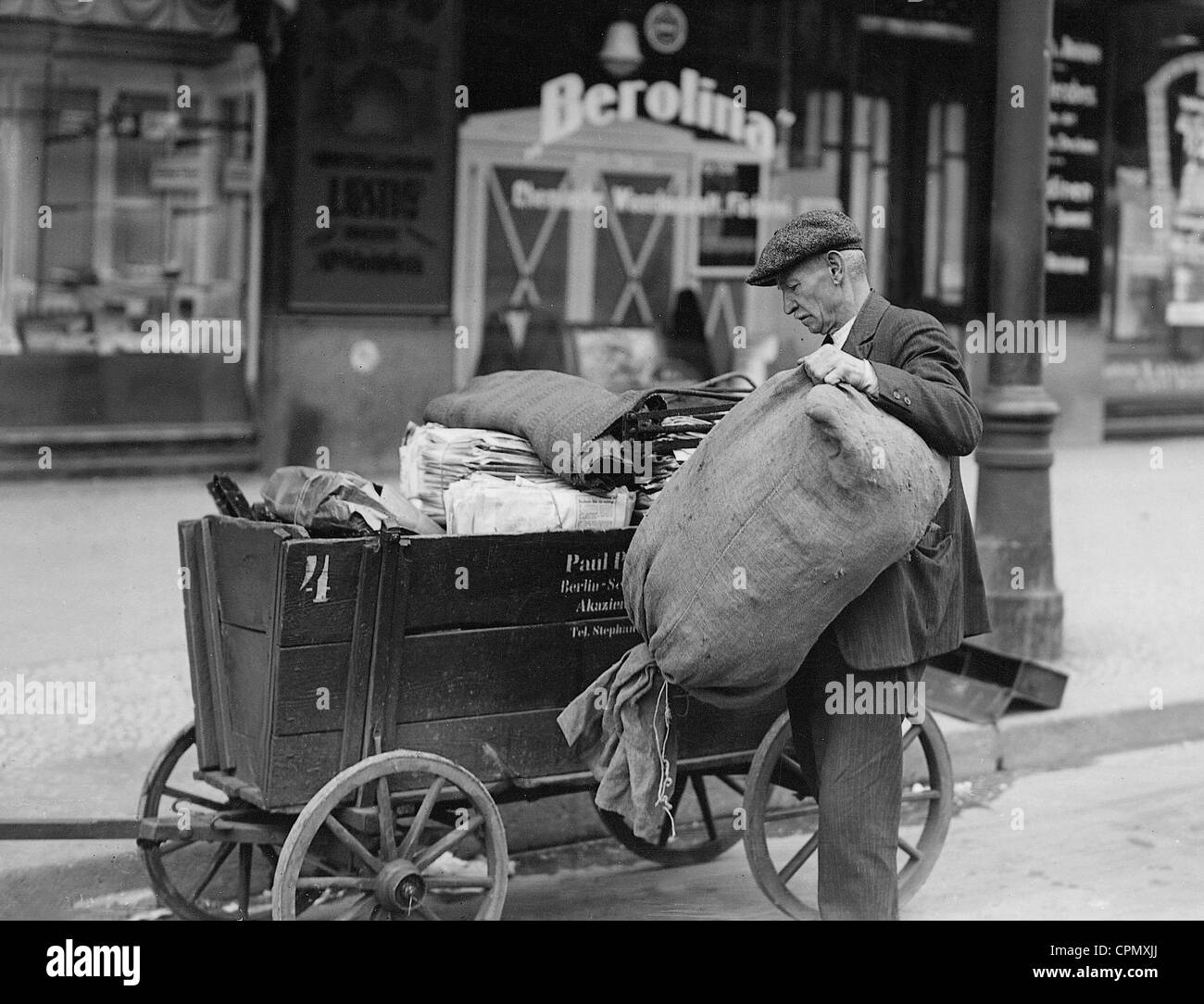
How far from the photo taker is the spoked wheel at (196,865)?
15.1ft

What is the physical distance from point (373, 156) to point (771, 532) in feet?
28.2

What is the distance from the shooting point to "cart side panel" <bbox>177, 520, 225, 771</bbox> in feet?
14.6

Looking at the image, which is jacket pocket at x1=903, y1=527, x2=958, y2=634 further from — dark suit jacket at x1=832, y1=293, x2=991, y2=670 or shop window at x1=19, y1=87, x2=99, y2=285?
shop window at x1=19, y1=87, x2=99, y2=285

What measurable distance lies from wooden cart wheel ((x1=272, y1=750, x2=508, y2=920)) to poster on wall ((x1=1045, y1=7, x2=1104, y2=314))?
38.5 ft

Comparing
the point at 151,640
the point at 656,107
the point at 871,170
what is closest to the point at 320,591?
the point at 151,640

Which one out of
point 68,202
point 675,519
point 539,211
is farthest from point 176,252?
point 675,519

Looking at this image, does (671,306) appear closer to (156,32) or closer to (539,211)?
(539,211)

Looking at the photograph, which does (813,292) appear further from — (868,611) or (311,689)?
(311,689)

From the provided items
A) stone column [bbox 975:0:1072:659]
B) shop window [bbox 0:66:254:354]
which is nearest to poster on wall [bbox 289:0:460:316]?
shop window [bbox 0:66:254:354]

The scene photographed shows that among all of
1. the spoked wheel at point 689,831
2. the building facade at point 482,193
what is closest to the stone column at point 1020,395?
the spoked wheel at point 689,831

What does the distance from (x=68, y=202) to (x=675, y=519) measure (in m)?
8.43

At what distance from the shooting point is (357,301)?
11.9 metres

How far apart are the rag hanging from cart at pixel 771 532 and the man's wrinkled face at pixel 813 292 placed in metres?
0.18
